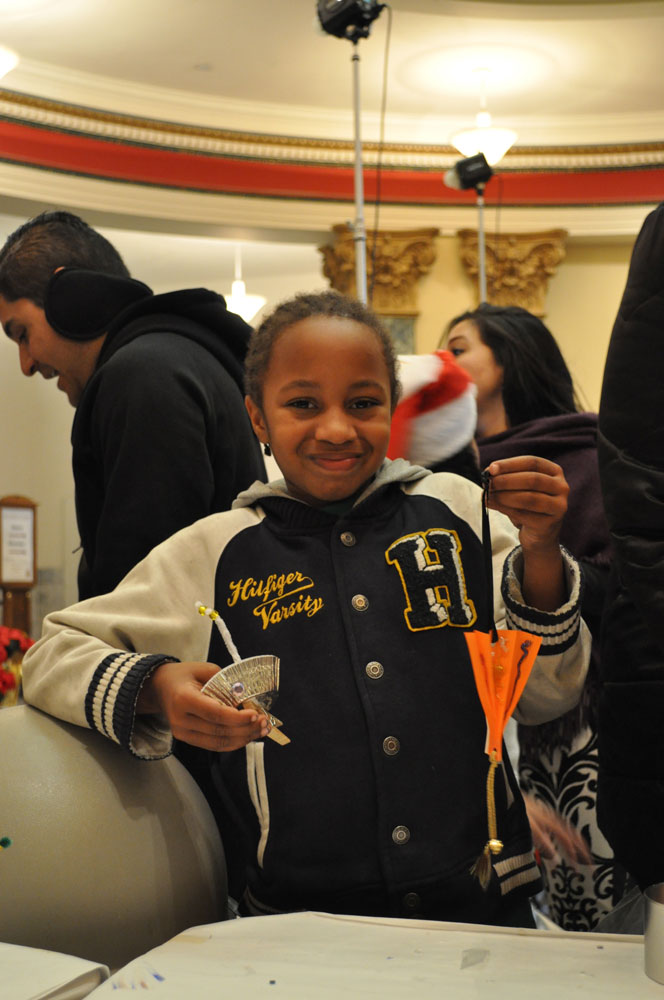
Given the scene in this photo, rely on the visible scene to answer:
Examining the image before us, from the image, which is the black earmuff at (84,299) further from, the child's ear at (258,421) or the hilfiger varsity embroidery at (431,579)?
the hilfiger varsity embroidery at (431,579)

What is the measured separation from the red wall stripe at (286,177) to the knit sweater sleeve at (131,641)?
24.6 feet

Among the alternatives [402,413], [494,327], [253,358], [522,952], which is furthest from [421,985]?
[494,327]

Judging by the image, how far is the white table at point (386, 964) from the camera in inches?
39.3

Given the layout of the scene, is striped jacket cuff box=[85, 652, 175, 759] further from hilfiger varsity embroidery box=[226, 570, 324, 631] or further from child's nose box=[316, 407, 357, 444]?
child's nose box=[316, 407, 357, 444]

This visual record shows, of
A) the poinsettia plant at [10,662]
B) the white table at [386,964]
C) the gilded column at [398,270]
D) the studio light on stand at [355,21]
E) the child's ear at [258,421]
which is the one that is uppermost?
the gilded column at [398,270]

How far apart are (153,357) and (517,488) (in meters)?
0.88

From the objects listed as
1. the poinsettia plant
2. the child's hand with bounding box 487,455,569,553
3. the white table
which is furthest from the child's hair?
the poinsettia plant

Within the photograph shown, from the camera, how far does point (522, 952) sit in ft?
3.52

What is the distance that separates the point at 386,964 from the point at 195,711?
0.38 metres

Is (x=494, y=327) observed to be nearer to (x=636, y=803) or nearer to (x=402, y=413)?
(x=402, y=413)

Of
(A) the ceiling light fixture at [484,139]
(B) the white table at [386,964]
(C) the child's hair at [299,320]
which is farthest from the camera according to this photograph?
(A) the ceiling light fixture at [484,139]

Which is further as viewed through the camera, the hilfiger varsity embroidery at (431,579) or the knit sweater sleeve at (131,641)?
the hilfiger varsity embroidery at (431,579)

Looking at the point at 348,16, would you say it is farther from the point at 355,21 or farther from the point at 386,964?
the point at 386,964

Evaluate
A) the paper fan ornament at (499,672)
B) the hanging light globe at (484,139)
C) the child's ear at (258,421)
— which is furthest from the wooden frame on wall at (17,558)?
the paper fan ornament at (499,672)
